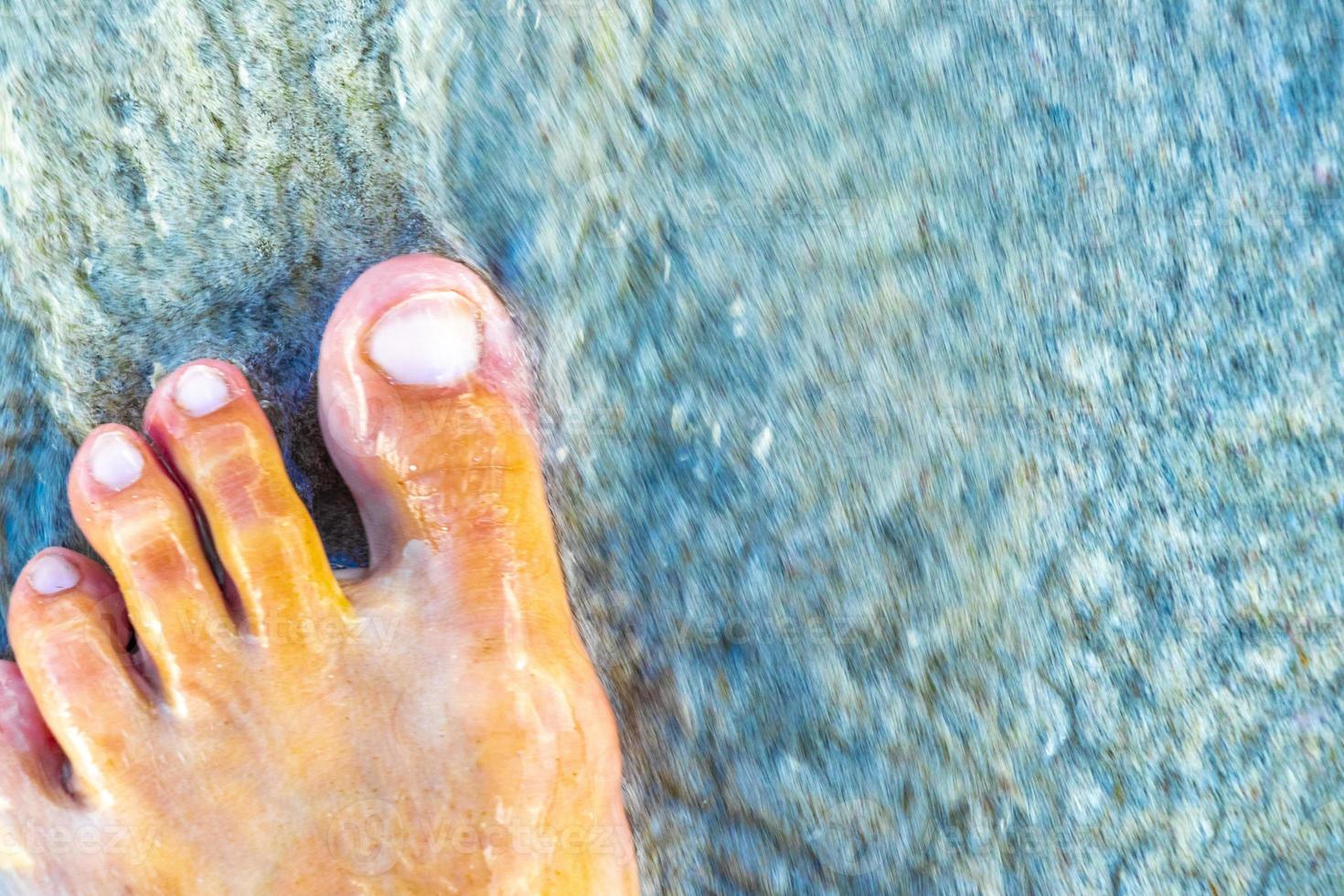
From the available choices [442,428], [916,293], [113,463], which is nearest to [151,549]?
[113,463]

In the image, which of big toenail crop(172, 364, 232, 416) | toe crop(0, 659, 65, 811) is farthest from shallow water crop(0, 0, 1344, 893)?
toe crop(0, 659, 65, 811)

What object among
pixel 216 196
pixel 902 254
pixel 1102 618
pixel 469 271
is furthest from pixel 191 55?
pixel 1102 618

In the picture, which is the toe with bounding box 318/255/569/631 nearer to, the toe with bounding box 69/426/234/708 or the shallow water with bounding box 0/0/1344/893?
the shallow water with bounding box 0/0/1344/893

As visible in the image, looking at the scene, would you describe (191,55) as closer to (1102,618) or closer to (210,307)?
(210,307)

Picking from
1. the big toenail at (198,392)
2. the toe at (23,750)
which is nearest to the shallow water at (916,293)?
the big toenail at (198,392)

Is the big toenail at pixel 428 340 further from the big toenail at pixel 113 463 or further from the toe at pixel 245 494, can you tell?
the big toenail at pixel 113 463
